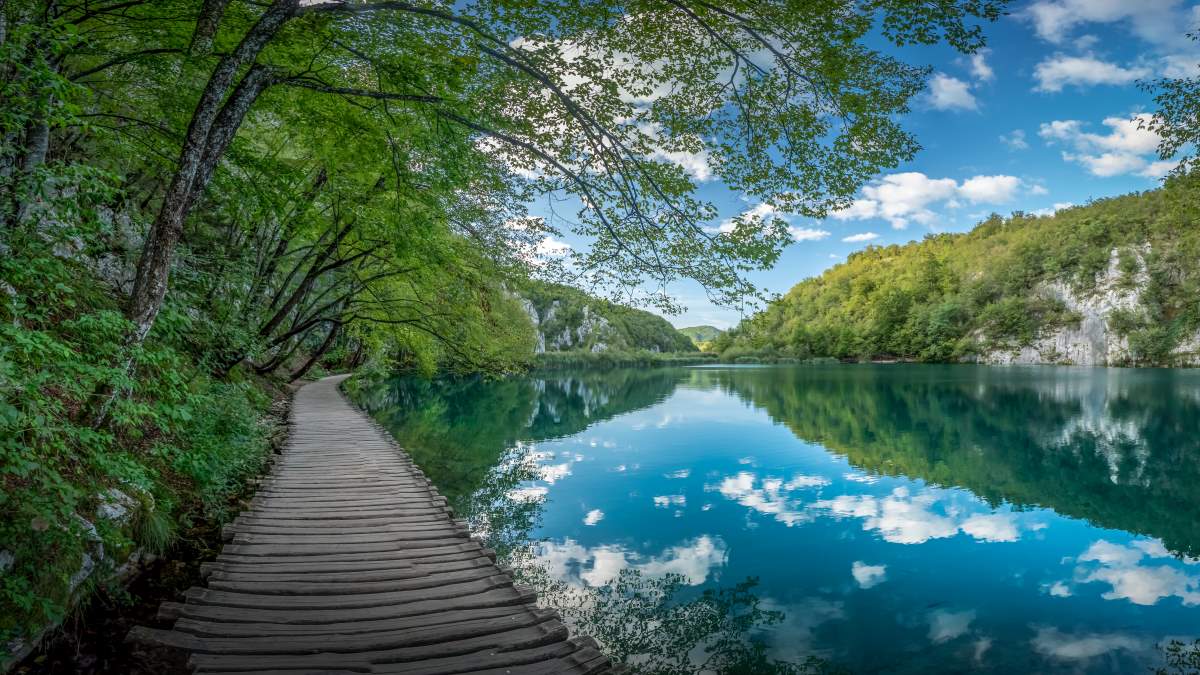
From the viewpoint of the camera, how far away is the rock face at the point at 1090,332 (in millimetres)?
89875

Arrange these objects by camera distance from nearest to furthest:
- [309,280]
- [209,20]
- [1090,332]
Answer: [209,20], [309,280], [1090,332]

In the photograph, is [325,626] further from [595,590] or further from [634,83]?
[634,83]

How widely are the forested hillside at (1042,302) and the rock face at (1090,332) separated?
0.19 metres

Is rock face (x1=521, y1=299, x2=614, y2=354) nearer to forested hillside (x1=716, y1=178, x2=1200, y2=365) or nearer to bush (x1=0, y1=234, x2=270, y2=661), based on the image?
forested hillside (x1=716, y1=178, x2=1200, y2=365)

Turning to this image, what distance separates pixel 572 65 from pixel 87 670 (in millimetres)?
7705

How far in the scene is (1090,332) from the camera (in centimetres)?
9338

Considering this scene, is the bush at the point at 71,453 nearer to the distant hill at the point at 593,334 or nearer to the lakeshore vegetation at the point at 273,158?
the lakeshore vegetation at the point at 273,158

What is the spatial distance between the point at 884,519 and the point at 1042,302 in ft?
401

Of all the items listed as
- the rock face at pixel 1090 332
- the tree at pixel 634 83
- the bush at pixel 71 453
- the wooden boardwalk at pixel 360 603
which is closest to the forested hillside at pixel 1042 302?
the rock face at pixel 1090 332

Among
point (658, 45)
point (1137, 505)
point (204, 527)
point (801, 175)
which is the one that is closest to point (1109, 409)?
point (1137, 505)

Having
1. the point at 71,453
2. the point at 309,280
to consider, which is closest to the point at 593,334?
the point at 309,280

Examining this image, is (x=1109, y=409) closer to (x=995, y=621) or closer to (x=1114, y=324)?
(x=995, y=621)

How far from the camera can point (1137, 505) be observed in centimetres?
1348

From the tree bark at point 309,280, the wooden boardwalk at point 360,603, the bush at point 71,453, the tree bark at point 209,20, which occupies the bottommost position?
the wooden boardwalk at point 360,603
